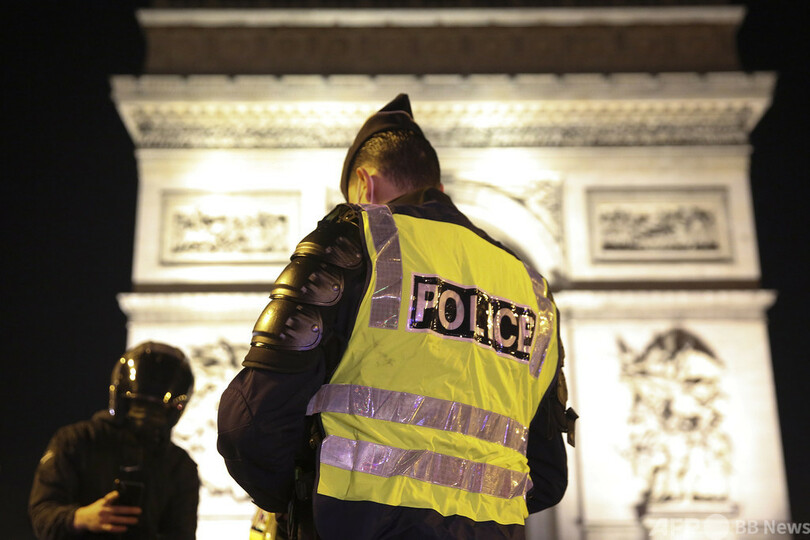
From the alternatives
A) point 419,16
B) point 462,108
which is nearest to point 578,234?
point 462,108

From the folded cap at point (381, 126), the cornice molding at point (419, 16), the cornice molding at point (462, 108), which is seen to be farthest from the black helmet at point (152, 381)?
the cornice molding at point (419, 16)

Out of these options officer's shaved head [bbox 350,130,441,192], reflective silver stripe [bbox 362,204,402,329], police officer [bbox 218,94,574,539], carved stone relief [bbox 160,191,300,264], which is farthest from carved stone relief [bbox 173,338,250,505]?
reflective silver stripe [bbox 362,204,402,329]

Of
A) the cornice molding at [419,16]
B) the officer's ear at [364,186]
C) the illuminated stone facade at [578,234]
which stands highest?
the cornice molding at [419,16]

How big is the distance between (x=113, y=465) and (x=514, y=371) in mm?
1209

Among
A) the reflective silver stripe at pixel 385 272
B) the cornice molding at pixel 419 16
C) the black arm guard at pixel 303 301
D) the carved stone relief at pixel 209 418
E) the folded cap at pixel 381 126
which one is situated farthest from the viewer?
the cornice molding at pixel 419 16

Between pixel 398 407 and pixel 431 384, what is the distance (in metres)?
0.08

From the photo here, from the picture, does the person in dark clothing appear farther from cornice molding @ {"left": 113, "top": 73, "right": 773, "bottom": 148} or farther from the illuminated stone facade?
cornice molding @ {"left": 113, "top": 73, "right": 773, "bottom": 148}

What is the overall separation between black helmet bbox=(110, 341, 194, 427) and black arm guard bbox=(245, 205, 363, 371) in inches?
42.9

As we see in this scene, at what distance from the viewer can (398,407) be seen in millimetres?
1545

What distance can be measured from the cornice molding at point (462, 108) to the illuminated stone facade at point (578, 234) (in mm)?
Result: 17

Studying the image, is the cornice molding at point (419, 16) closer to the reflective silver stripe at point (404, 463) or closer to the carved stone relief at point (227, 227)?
the carved stone relief at point (227, 227)

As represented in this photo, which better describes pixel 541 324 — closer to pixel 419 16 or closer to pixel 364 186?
pixel 364 186

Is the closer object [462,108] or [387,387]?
[387,387]

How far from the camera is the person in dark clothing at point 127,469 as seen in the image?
2281 millimetres
